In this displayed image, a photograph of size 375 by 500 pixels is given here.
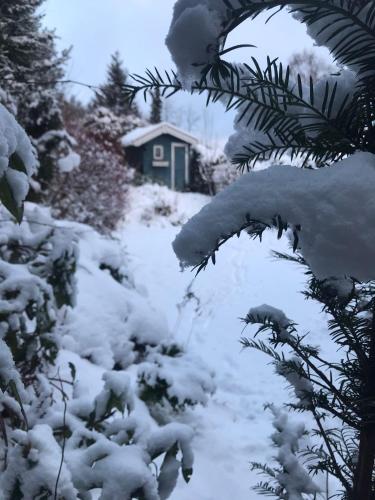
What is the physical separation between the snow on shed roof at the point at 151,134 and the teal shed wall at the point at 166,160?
1.10 feet

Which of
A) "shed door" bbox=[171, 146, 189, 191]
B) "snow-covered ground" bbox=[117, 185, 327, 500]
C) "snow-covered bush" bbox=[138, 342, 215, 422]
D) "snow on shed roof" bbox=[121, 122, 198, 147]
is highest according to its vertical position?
"snow on shed roof" bbox=[121, 122, 198, 147]

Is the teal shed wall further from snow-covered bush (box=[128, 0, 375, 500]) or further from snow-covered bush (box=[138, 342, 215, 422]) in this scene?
snow-covered bush (box=[128, 0, 375, 500])

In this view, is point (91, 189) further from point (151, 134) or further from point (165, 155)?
point (165, 155)

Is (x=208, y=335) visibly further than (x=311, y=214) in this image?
Yes

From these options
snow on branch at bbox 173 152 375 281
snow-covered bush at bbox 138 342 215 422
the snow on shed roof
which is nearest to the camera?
snow on branch at bbox 173 152 375 281

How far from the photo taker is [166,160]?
76.8ft

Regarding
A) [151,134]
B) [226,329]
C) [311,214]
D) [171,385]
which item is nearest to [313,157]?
[311,214]

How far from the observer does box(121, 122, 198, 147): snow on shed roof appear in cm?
2244

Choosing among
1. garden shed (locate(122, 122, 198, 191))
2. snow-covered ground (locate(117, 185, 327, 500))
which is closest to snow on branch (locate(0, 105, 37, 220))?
snow-covered ground (locate(117, 185, 327, 500))

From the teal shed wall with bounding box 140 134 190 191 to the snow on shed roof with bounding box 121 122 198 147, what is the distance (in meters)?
0.34

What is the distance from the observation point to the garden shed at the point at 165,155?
909 inches

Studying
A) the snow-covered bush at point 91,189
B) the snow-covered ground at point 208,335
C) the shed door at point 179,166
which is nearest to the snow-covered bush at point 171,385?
the snow-covered ground at point 208,335

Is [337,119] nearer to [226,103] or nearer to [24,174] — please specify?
[226,103]

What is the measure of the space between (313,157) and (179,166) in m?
23.3
